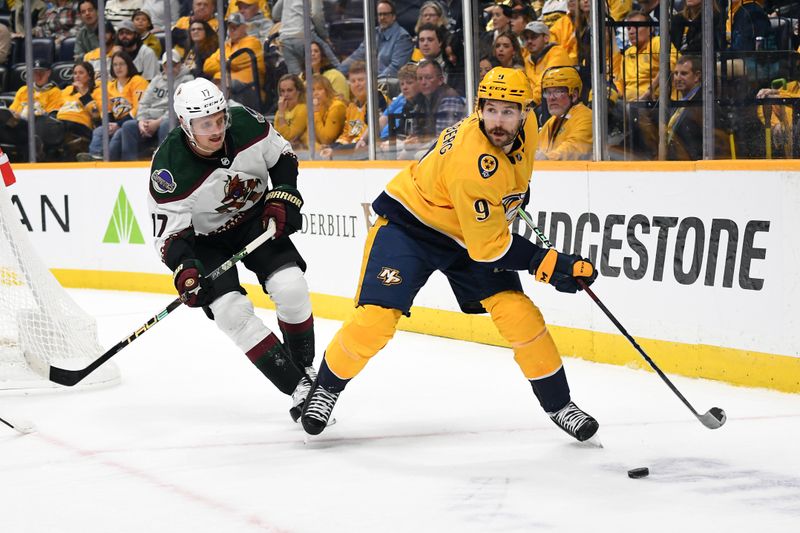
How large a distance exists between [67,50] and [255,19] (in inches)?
80.2

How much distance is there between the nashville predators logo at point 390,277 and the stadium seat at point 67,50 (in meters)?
5.72

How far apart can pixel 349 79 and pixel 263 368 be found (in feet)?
9.86

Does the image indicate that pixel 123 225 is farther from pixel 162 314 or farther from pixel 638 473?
pixel 638 473

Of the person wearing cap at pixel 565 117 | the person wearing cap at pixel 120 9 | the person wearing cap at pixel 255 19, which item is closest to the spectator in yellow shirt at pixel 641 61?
the person wearing cap at pixel 565 117

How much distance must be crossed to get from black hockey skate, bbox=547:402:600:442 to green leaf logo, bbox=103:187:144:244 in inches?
199

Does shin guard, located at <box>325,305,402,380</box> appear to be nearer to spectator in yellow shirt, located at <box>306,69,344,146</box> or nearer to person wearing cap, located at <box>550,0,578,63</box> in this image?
person wearing cap, located at <box>550,0,578,63</box>

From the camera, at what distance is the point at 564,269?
3.30m

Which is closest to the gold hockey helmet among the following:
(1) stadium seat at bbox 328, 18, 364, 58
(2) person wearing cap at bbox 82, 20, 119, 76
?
(1) stadium seat at bbox 328, 18, 364, 58

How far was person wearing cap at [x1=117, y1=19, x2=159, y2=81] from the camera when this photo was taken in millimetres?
8086

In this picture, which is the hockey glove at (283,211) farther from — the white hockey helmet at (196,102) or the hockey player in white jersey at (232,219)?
the white hockey helmet at (196,102)

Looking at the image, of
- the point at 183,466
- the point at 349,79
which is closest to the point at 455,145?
the point at 183,466

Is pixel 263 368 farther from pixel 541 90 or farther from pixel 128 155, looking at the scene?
pixel 128 155

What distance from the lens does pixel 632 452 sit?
3.45 m

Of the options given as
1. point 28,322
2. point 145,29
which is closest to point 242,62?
point 145,29
